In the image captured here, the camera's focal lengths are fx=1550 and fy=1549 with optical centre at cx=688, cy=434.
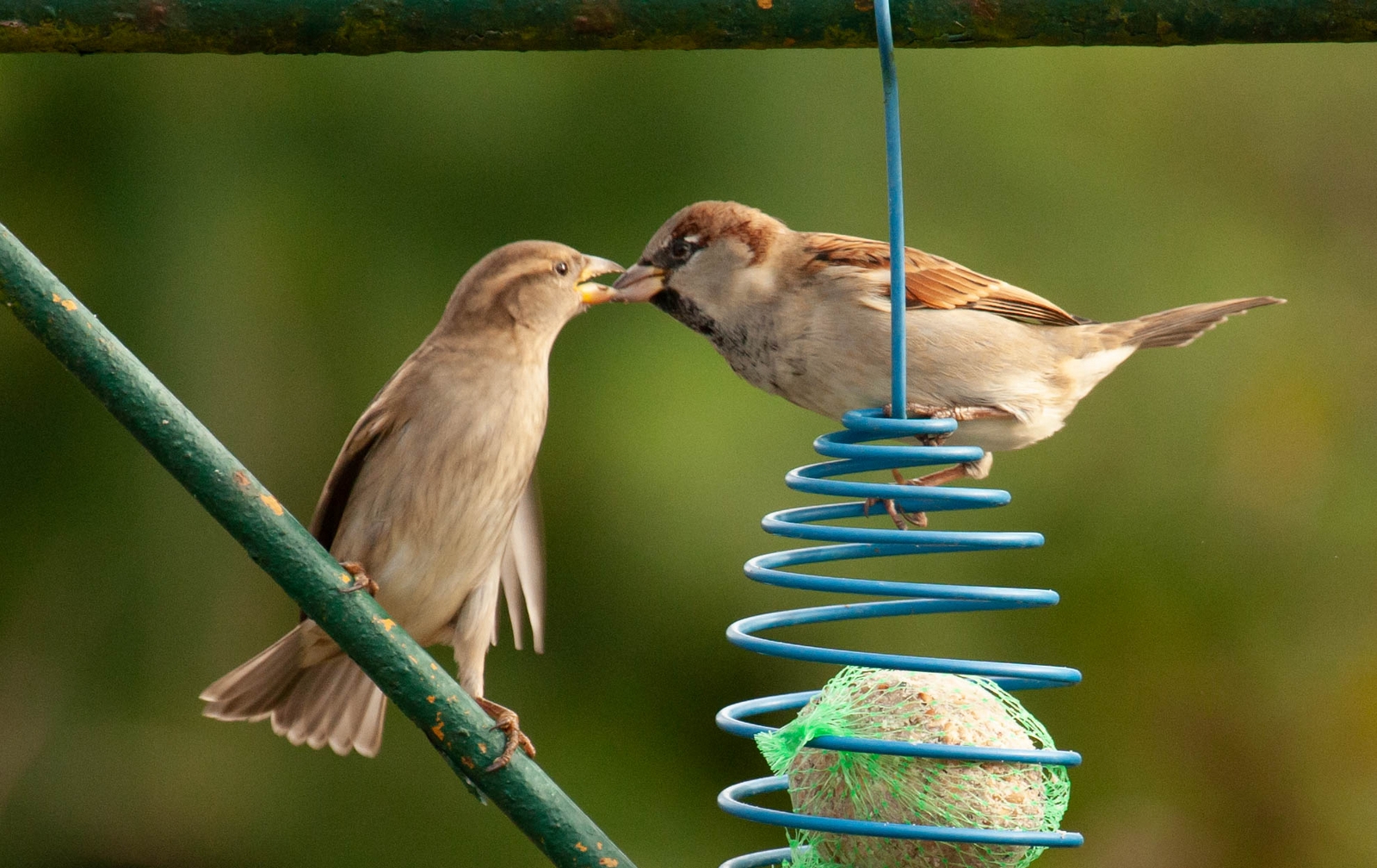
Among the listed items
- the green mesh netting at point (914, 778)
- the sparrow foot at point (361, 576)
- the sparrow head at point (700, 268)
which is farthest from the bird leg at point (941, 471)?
the sparrow foot at point (361, 576)

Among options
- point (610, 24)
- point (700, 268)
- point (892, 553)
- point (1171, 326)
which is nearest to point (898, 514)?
point (892, 553)

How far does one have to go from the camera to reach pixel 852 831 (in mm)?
1636

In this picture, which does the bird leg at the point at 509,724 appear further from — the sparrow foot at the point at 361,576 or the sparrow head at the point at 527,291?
the sparrow head at the point at 527,291

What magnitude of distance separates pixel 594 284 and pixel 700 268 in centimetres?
21

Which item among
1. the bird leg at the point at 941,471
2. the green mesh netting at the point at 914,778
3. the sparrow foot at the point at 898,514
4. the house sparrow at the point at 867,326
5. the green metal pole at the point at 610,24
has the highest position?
the green metal pole at the point at 610,24

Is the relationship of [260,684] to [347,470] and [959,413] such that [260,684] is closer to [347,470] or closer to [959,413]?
A: [347,470]

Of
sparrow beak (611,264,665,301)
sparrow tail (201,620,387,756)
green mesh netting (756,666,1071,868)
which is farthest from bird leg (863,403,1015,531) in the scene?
sparrow tail (201,620,387,756)

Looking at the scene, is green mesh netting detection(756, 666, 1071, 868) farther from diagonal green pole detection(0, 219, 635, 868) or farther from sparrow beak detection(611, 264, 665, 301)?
sparrow beak detection(611, 264, 665, 301)

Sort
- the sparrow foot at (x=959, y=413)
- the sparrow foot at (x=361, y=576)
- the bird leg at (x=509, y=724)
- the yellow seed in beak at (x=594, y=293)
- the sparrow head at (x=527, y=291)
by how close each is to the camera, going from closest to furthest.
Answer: the bird leg at (x=509, y=724)
the sparrow foot at (x=959, y=413)
the sparrow foot at (x=361, y=576)
the yellow seed in beak at (x=594, y=293)
the sparrow head at (x=527, y=291)

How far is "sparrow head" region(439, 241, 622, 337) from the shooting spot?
2.88 meters

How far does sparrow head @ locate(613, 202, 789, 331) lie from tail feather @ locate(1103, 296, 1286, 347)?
28.1 inches

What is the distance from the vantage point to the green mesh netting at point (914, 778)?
179cm

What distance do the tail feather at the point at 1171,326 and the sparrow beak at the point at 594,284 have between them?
0.96 meters

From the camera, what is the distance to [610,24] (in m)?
1.77
